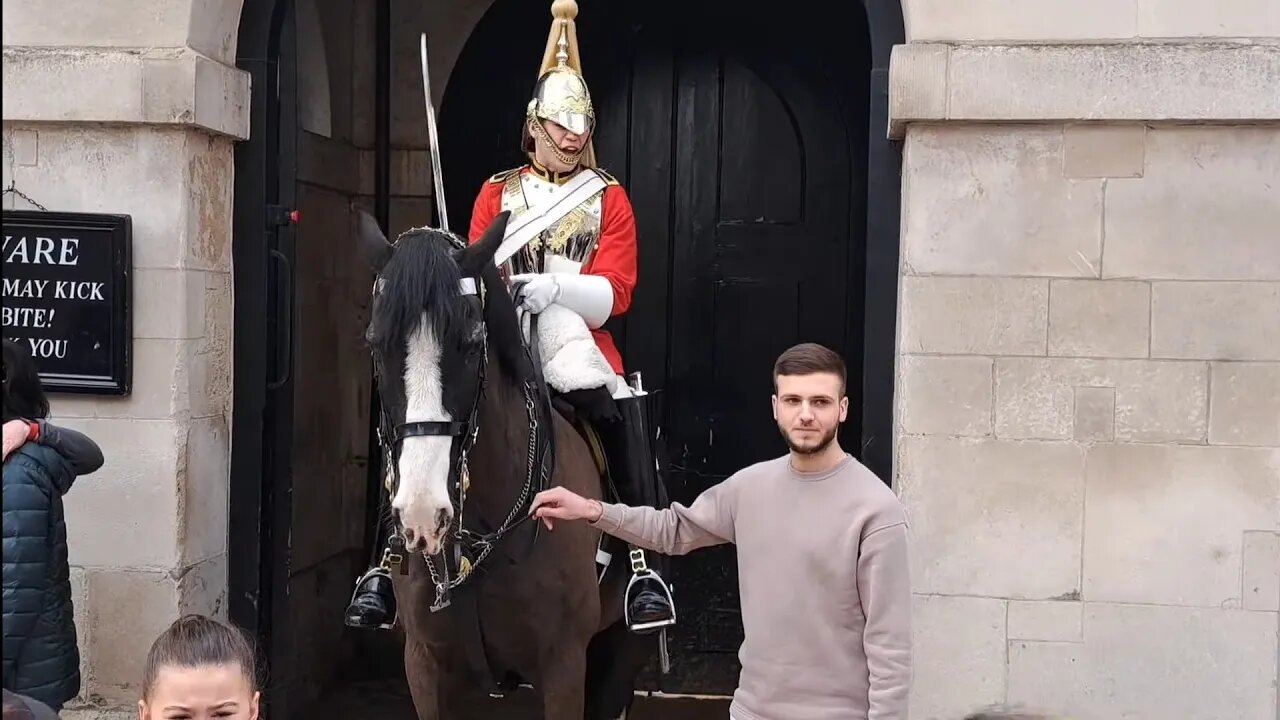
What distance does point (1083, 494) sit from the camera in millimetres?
3936

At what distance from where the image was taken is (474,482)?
3.27 metres

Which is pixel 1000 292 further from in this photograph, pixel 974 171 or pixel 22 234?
pixel 22 234

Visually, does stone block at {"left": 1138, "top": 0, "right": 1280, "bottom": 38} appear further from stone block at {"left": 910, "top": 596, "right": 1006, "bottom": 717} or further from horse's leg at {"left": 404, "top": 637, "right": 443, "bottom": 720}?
horse's leg at {"left": 404, "top": 637, "right": 443, "bottom": 720}

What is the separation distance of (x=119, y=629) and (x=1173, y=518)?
3401 millimetres

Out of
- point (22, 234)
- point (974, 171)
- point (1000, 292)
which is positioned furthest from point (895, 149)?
point (22, 234)

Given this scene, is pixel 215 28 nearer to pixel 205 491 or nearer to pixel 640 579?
pixel 205 491

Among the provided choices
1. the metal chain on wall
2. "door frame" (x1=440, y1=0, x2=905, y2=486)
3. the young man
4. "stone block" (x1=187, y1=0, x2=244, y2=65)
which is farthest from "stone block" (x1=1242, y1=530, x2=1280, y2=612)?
the metal chain on wall

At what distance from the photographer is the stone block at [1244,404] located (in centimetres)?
386

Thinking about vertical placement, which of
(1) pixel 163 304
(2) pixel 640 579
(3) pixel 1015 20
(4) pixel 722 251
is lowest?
(2) pixel 640 579

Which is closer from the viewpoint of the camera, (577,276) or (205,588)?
(577,276)

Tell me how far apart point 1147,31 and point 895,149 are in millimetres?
819

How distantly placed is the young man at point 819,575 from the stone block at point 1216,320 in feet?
5.86

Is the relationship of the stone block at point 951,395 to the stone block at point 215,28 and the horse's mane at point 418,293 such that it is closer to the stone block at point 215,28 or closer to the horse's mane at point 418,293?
the horse's mane at point 418,293

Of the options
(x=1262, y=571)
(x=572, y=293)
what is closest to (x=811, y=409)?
(x=572, y=293)
